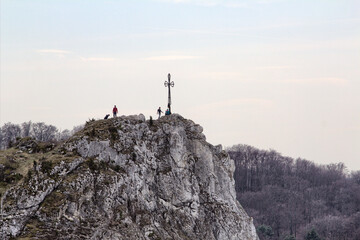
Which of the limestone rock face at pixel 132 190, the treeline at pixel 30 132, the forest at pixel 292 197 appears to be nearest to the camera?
the limestone rock face at pixel 132 190

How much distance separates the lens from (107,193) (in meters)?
51.1

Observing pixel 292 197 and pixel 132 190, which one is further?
pixel 292 197

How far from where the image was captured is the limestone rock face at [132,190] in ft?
156

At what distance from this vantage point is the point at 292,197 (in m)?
172

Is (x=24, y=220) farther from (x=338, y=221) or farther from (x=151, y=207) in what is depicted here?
(x=338, y=221)

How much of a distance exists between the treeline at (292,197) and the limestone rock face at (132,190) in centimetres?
7809

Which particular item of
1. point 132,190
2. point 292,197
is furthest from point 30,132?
point 292,197

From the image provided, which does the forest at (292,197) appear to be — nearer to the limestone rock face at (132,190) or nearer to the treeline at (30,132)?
the treeline at (30,132)

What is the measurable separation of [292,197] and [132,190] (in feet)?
406

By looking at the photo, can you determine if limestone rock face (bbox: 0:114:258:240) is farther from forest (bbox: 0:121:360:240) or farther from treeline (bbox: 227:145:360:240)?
treeline (bbox: 227:145:360:240)

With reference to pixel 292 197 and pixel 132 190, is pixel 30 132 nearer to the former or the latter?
pixel 132 190

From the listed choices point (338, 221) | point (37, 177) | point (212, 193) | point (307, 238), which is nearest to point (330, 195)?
point (338, 221)

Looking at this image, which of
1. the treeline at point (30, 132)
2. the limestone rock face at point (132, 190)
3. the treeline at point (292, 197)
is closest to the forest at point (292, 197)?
the treeline at point (292, 197)

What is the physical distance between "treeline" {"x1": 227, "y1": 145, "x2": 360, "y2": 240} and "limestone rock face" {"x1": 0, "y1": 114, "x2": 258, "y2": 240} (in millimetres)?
78095
